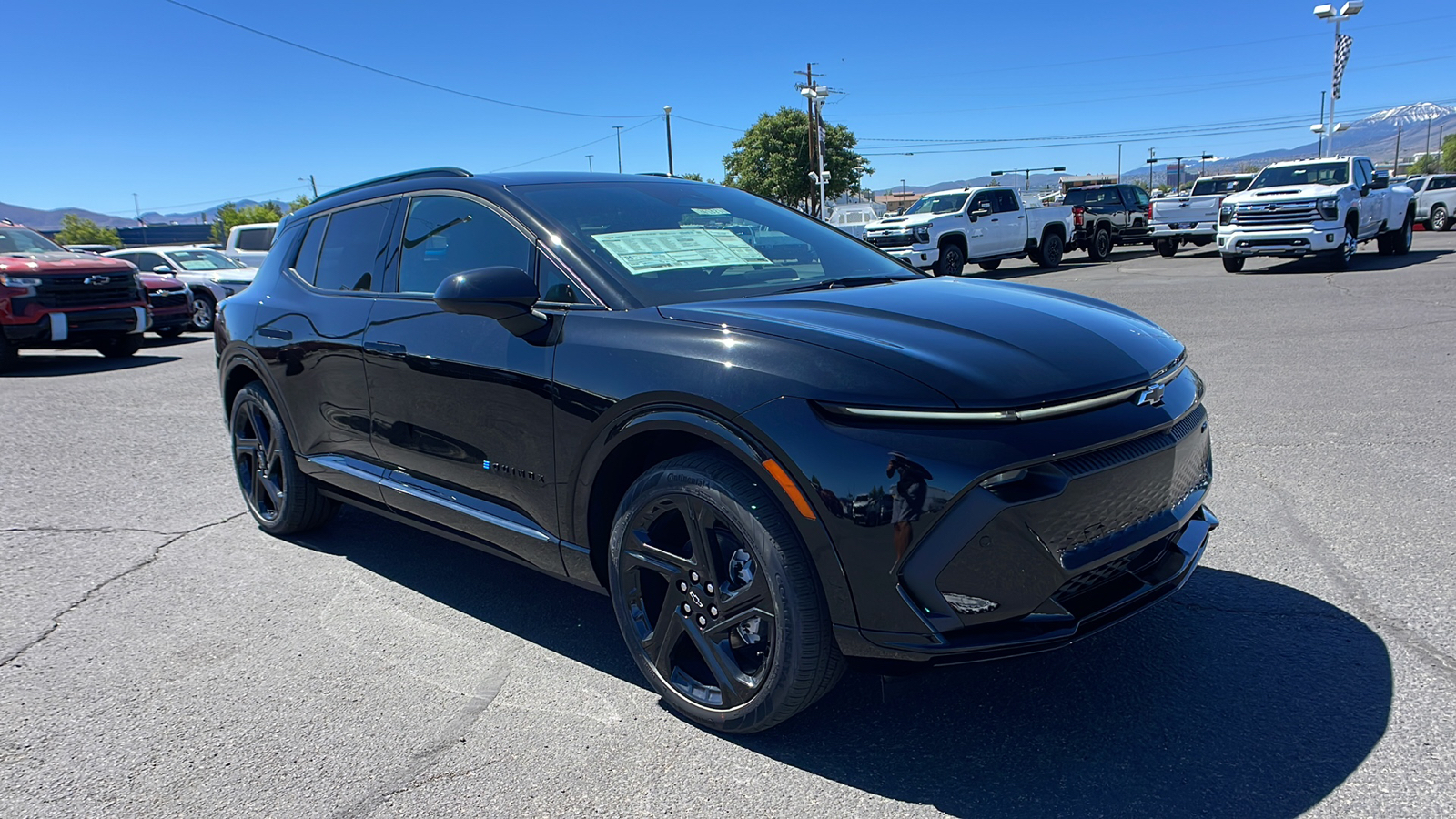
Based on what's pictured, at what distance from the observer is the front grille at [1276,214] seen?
17.0 m

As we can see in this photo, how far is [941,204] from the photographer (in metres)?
21.9

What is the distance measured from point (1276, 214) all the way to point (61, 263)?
64.1ft

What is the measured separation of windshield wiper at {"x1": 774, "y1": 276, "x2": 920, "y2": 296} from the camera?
3.39 meters

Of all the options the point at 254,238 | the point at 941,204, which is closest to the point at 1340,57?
the point at 941,204

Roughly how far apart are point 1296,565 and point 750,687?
2.51 meters

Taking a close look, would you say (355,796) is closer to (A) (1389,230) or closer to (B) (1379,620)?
(B) (1379,620)

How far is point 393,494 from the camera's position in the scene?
3850 millimetres

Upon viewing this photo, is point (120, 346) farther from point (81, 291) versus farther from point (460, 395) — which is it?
point (460, 395)

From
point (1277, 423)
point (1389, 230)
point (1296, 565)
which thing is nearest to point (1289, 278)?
point (1389, 230)

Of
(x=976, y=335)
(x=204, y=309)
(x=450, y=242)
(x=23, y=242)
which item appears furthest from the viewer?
(x=204, y=309)

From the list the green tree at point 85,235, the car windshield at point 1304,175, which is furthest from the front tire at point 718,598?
the green tree at point 85,235

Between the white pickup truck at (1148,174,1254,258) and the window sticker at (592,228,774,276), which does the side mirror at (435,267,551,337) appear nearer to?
the window sticker at (592,228,774,276)

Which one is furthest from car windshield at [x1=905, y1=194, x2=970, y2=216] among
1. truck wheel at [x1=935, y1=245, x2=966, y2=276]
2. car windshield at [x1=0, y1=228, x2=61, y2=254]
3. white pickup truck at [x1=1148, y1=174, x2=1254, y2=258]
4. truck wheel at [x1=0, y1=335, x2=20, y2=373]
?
truck wheel at [x1=0, y1=335, x2=20, y2=373]

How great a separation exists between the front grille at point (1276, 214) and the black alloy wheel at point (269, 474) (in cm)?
1768
